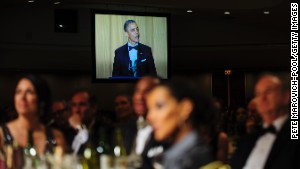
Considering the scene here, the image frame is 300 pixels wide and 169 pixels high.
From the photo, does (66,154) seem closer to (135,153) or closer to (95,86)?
(135,153)

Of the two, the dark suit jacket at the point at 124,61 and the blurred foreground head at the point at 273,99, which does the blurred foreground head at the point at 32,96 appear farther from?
the dark suit jacket at the point at 124,61

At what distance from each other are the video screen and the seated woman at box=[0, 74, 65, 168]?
8607 mm

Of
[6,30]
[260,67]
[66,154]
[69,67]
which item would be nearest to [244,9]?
[260,67]

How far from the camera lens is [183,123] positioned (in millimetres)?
2066

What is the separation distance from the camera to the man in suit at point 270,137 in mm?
2098

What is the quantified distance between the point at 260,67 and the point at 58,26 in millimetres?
4506

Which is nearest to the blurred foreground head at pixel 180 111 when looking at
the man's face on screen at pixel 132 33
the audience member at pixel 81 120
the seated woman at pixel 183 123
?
the seated woman at pixel 183 123

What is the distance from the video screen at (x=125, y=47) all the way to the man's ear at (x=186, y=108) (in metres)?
9.04

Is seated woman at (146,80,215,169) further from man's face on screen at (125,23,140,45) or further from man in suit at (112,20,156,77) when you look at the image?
man in suit at (112,20,156,77)

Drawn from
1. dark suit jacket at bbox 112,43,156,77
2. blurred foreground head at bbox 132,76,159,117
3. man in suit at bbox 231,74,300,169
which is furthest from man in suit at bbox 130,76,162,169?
dark suit jacket at bbox 112,43,156,77

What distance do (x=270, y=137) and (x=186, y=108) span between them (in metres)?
0.33

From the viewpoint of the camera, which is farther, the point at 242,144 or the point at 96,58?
the point at 96,58

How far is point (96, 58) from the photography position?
11.6m

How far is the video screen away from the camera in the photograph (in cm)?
1145
